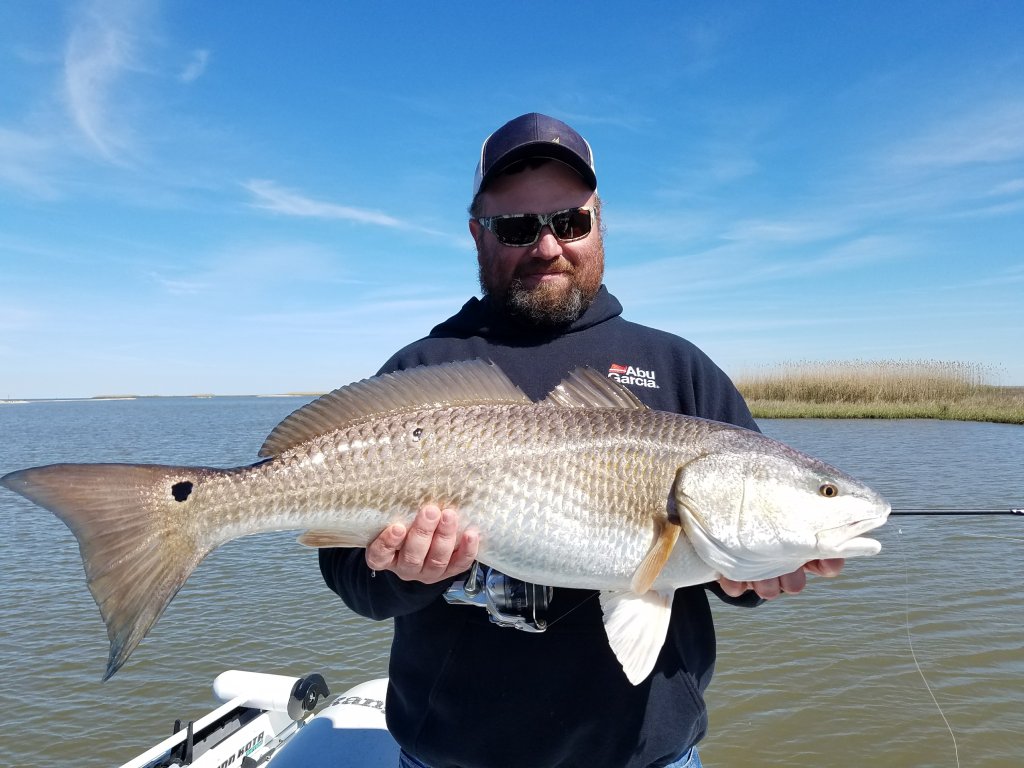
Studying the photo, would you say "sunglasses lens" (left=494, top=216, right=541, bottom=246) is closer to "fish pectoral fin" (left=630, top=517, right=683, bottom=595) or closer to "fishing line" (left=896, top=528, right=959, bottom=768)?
"fish pectoral fin" (left=630, top=517, right=683, bottom=595)

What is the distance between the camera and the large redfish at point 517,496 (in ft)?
7.88

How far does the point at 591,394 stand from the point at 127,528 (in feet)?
5.77

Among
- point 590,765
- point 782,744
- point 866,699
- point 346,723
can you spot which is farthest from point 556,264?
point 866,699

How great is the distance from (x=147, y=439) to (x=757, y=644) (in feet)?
129

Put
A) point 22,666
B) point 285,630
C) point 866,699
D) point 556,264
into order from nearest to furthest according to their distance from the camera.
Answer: point 556,264, point 866,699, point 22,666, point 285,630

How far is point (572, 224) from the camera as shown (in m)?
3.20

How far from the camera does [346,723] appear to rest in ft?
15.1

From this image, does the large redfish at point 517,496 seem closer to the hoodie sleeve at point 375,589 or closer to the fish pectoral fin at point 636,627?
the fish pectoral fin at point 636,627

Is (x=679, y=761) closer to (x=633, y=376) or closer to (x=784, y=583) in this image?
(x=784, y=583)

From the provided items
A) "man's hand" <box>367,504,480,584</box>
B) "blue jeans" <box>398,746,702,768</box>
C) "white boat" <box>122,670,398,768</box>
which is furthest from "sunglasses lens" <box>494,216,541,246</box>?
"white boat" <box>122,670,398,768</box>

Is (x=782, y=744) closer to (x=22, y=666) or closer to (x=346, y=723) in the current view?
(x=346, y=723)

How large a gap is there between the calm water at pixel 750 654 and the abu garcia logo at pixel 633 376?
529cm

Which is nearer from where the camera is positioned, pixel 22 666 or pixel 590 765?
pixel 590 765

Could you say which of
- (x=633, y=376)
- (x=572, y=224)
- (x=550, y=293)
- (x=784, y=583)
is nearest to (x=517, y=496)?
(x=633, y=376)
